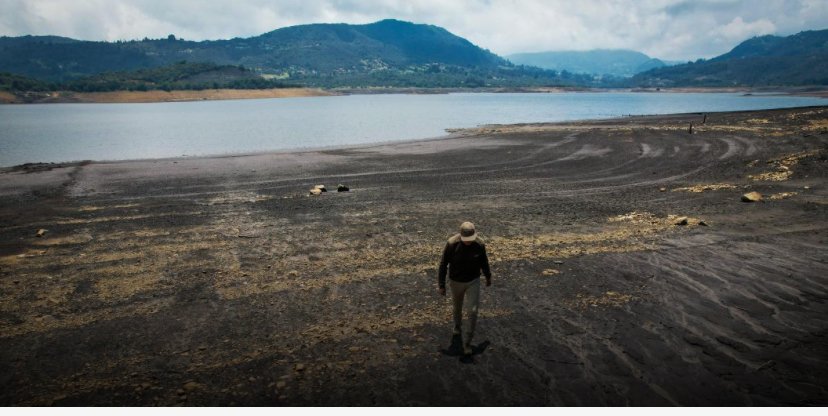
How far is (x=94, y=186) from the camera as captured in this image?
25594mm

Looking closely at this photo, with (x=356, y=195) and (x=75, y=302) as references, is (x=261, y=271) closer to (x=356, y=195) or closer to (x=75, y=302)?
(x=75, y=302)

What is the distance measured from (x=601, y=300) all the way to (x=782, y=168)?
20.0 m

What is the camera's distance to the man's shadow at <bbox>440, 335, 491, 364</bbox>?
25.1 feet

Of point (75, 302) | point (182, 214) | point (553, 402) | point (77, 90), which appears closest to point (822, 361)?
point (553, 402)

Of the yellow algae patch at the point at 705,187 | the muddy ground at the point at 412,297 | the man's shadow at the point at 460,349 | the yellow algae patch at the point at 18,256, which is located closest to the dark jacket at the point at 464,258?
the man's shadow at the point at 460,349

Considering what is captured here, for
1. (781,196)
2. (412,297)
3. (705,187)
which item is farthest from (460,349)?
(705,187)

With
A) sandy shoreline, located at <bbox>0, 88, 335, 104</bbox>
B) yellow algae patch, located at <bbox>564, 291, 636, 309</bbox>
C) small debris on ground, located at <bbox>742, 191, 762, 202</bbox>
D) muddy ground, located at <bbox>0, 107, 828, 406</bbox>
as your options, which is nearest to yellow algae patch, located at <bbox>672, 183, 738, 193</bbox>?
muddy ground, located at <bbox>0, 107, 828, 406</bbox>

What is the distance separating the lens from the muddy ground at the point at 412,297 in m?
6.95

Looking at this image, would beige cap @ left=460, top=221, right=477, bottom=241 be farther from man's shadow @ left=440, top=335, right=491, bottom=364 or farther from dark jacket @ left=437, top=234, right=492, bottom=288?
man's shadow @ left=440, top=335, right=491, bottom=364

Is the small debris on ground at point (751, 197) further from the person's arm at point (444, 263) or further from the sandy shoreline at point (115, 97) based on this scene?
the sandy shoreline at point (115, 97)

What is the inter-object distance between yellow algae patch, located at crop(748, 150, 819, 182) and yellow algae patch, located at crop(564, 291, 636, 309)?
1671 cm

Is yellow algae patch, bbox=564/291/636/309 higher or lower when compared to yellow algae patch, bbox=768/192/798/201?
lower

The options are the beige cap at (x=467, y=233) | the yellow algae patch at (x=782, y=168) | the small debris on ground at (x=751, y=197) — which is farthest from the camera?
the yellow algae patch at (x=782, y=168)

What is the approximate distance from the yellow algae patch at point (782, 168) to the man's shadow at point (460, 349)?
20302 millimetres
